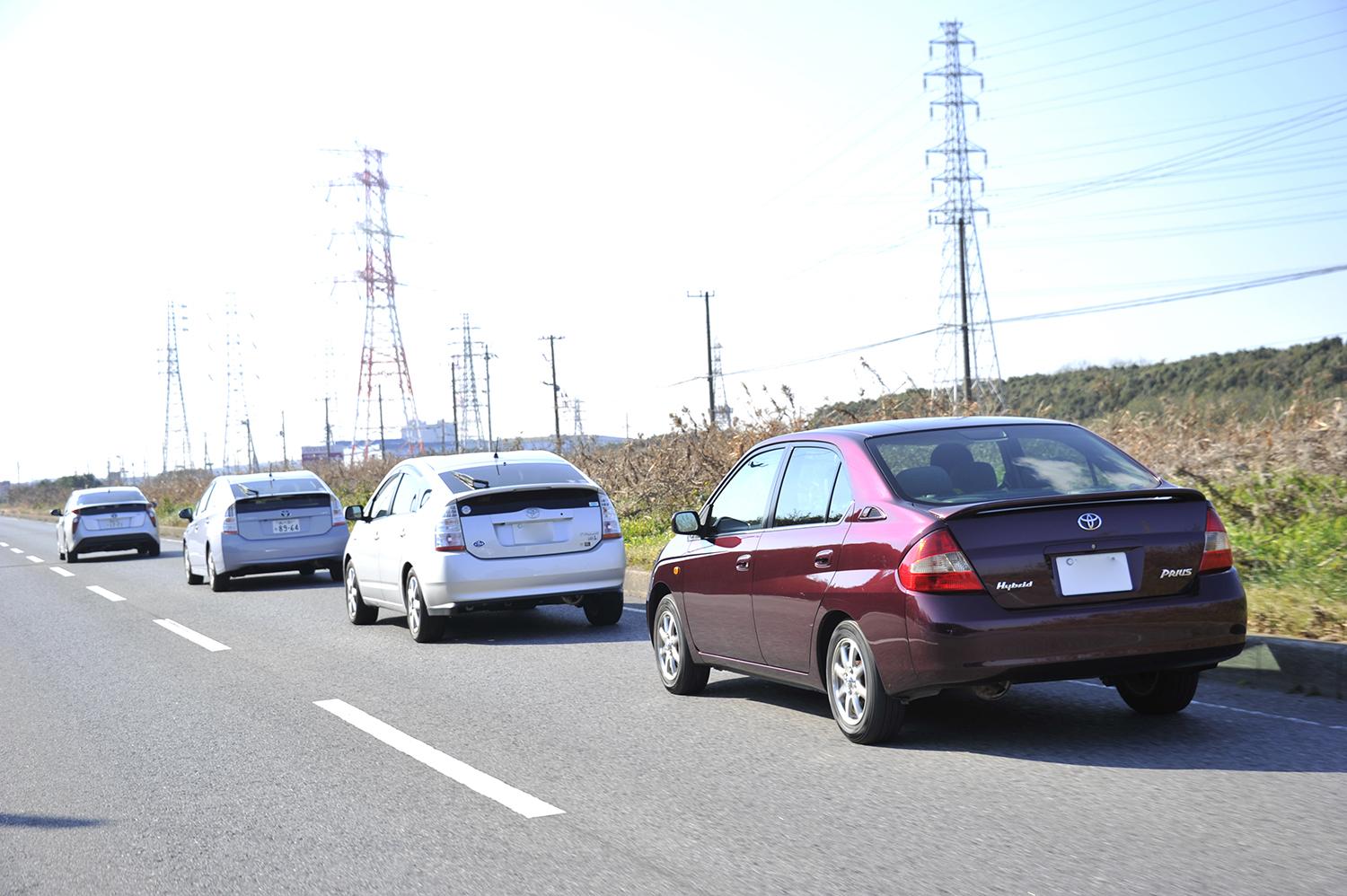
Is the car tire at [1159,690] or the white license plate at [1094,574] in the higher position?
the white license plate at [1094,574]

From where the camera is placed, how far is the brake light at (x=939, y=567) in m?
6.06

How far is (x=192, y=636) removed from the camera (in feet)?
42.9

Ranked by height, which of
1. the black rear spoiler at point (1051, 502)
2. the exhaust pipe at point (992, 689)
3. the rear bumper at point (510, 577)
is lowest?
the exhaust pipe at point (992, 689)

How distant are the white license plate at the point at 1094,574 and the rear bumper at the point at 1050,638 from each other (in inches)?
3.0

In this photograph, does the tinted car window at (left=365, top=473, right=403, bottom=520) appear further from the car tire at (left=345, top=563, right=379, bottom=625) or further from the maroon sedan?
the maroon sedan

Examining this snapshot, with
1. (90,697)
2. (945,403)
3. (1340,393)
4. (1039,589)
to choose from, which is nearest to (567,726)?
(1039,589)

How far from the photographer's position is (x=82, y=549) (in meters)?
→ 28.2

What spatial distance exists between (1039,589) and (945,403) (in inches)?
435

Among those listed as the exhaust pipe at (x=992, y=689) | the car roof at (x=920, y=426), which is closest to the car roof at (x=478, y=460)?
the car roof at (x=920, y=426)

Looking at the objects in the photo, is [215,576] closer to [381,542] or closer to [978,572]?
[381,542]

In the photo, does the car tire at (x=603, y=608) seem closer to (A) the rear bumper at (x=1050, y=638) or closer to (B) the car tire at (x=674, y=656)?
(B) the car tire at (x=674, y=656)

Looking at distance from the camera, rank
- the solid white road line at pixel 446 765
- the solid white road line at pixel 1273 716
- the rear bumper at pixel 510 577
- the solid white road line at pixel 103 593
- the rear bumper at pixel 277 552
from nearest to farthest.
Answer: the solid white road line at pixel 446 765 < the solid white road line at pixel 1273 716 < the rear bumper at pixel 510 577 < the solid white road line at pixel 103 593 < the rear bumper at pixel 277 552

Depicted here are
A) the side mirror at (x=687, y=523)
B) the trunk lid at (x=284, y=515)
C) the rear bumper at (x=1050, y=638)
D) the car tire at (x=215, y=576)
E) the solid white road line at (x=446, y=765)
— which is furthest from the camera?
the trunk lid at (x=284, y=515)

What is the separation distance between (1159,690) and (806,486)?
81.4 inches
